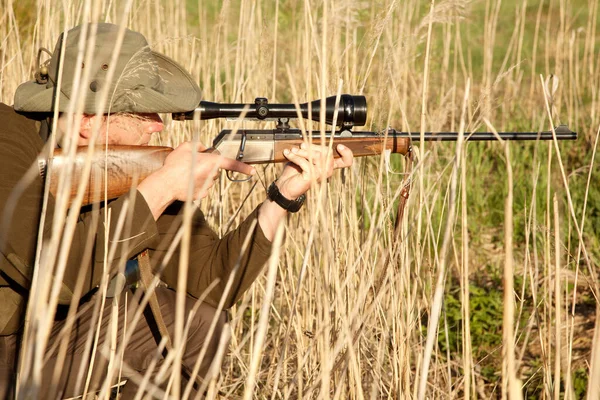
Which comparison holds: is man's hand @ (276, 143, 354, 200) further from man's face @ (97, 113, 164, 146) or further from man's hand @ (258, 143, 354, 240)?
man's face @ (97, 113, 164, 146)

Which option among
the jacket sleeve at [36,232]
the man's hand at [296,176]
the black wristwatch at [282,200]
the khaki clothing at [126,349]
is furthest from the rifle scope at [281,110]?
the khaki clothing at [126,349]

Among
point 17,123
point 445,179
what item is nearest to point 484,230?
point 445,179

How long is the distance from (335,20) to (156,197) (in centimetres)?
96

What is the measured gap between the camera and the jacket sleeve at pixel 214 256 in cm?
246

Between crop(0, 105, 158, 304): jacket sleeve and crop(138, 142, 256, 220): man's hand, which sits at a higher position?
crop(138, 142, 256, 220): man's hand

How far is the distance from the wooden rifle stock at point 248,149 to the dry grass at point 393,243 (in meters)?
0.08

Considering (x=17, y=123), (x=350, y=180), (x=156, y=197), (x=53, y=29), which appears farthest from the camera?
(x=53, y=29)

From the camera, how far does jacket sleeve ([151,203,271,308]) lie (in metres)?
2.46

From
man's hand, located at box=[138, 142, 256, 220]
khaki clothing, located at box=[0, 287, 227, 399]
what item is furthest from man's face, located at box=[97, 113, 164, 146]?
khaki clothing, located at box=[0, 287, 227, 399]

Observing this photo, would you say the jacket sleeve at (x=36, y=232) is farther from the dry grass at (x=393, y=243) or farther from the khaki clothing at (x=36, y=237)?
the dry grass at (x=393, y=243)

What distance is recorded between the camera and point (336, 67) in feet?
8.02

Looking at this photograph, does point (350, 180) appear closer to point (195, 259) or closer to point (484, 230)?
point (195, 259)

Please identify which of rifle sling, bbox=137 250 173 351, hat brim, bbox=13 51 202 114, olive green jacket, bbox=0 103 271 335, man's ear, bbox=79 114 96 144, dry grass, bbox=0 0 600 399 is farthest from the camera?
rifle sling, bbox=137 250 173 351

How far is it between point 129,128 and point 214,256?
53cm
